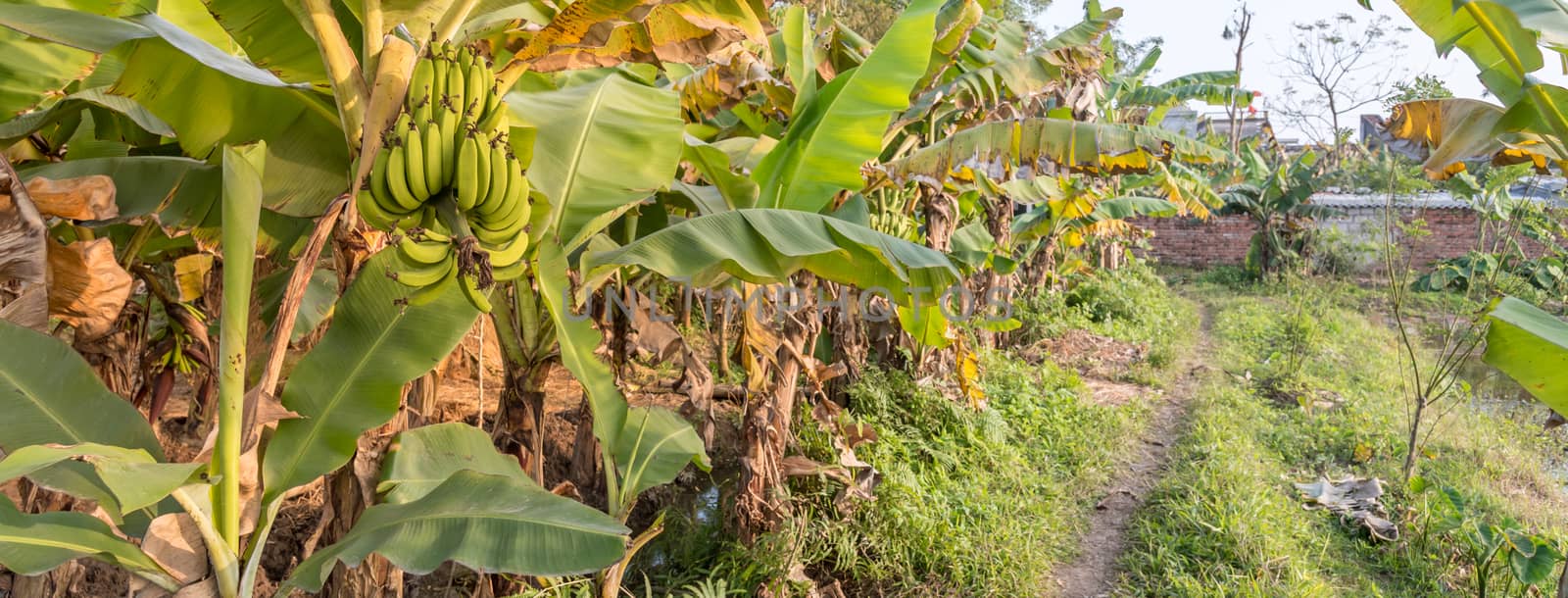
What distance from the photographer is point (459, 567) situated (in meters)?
3.13

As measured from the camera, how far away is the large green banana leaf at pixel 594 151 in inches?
100

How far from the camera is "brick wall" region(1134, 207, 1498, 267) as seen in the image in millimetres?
16641

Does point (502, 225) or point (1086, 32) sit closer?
point (502, 225)

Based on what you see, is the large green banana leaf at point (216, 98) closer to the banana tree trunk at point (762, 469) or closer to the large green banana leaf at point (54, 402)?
the large green banana leaf at point (54, 402)

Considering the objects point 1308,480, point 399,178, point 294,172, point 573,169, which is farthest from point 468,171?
point 1308,480

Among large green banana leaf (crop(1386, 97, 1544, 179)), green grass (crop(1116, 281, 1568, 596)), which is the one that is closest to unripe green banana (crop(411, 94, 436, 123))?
large green banana leaf (crop(1386, 97, 1544, 179))

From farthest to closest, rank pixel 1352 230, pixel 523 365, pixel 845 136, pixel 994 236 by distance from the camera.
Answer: pixel 1352 230 < pixel 994 236 < pixel 845 136 < pixel 523 365

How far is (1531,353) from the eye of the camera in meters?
2.71

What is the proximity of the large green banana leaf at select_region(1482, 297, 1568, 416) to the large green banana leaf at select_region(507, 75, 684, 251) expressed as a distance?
2.61 m

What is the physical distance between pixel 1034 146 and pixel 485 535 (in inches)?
150

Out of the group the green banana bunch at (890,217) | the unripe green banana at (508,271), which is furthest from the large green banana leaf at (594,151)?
the green banana bunch at (890,217)

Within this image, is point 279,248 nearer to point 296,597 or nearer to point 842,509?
point 296,597

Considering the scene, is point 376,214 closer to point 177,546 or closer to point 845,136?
point 177,546

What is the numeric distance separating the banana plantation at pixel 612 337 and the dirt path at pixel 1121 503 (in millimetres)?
32
